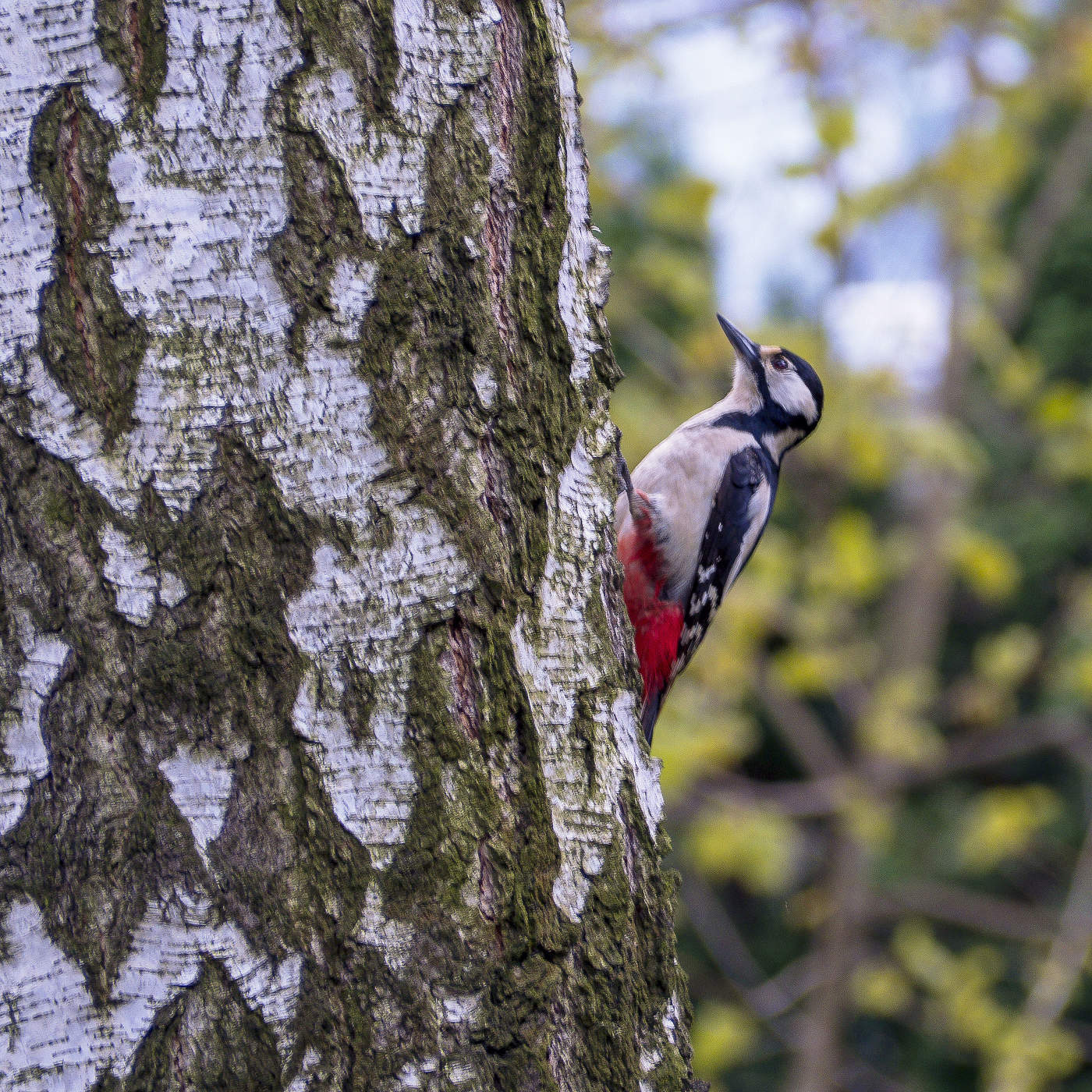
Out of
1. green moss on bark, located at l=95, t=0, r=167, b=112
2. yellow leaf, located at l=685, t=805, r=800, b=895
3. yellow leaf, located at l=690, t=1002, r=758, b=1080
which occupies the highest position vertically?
green moss on bark, located at l=95, t=0, r=167, b=112

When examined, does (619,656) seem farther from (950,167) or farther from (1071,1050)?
(1071,1050)

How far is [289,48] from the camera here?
117 cm

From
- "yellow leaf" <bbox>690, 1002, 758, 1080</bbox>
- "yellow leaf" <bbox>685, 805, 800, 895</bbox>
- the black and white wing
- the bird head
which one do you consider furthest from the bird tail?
"yellow leaf" <bbox>690, 1002, 758, 1080</bbox>

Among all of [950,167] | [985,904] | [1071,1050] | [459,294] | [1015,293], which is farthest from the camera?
[1015,293]

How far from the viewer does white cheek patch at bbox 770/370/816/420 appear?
3.65 meters

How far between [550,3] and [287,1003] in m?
1.13

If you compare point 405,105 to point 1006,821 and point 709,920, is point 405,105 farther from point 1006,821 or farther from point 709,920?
point 709,920

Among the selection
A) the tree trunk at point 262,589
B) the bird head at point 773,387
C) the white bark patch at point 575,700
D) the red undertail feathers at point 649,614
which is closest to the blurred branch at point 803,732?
the bird head at point 773,387

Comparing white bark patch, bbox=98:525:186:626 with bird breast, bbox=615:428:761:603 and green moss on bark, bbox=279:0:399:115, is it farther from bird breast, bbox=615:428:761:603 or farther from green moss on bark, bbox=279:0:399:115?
bird breast, bbox=615:428:761:603

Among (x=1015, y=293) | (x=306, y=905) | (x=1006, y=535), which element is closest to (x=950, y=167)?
(x=1015, y=293)

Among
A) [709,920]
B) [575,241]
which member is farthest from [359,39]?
[709,920]

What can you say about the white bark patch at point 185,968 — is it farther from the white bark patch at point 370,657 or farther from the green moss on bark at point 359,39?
the green moss on bark at point 359,39

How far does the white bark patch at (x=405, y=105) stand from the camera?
1.19 m

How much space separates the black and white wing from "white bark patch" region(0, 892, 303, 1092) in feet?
7.13
